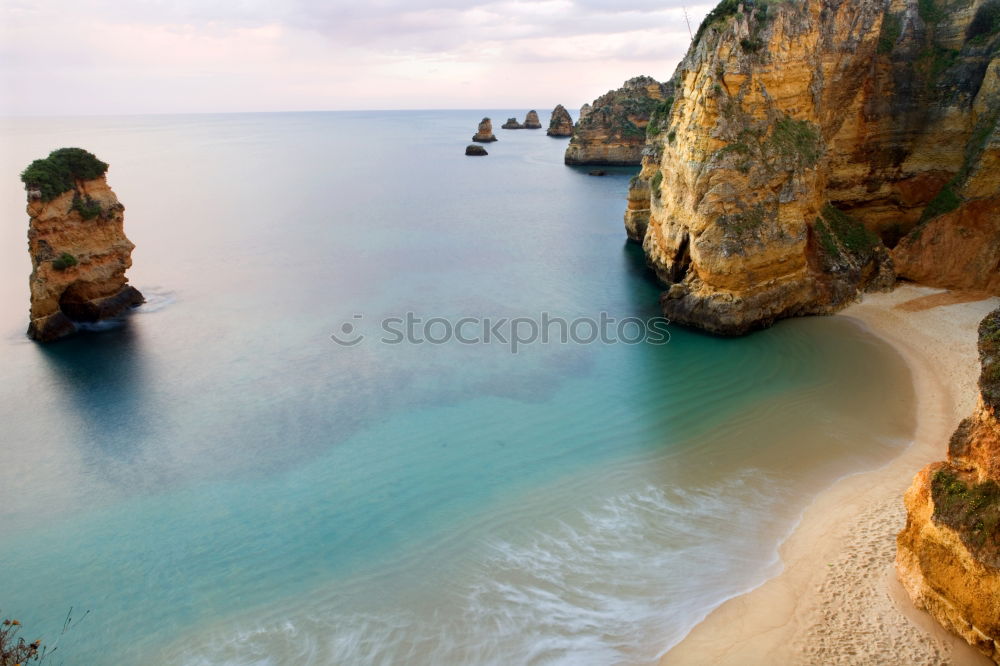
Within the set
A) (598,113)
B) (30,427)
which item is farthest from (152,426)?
(598,113)

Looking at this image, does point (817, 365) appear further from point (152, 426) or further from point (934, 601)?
point (152, 426)

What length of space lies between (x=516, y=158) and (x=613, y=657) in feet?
271

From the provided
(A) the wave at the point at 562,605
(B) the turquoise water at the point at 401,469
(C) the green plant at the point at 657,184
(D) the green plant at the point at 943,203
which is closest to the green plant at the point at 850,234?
(D) the green plant at the point at 943,203

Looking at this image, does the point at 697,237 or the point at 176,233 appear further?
the point at 176,233

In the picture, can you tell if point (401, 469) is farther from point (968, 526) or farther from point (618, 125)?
point (618, 125)

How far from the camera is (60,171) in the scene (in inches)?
1019

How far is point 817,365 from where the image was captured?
2098 centimetres

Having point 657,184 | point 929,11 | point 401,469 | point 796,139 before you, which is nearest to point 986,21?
point 929,11

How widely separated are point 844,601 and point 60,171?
31.4 m

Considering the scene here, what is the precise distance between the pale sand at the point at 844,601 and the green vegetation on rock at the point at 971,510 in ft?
6.33

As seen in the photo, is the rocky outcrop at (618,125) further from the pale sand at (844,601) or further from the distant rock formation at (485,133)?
the pale sand at (844,601)

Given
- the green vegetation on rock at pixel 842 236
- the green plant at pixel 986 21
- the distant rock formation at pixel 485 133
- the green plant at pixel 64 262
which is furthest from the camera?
the distant rock formation at pixel 485 133

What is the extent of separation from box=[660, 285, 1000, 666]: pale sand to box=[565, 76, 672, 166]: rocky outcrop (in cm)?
6253

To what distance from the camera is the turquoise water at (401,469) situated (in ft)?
39.5
